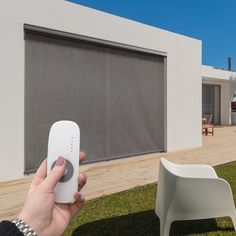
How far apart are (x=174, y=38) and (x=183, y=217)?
7.95m

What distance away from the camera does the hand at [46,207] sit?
1.24 metres

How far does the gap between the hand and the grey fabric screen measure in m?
5.56

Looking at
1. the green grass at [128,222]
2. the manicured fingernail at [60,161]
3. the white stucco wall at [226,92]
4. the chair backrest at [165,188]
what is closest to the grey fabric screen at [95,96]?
the green grass at [128,222]

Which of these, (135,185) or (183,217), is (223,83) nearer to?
(135,185)

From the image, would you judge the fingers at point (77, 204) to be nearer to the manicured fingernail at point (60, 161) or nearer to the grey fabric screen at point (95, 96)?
the manicured fingernail at point (60, 161)

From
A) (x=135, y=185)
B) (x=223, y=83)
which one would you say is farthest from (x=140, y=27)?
(x=223, y=83)

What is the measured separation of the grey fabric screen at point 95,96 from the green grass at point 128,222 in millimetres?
2632

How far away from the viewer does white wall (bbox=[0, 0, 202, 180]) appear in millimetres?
6395

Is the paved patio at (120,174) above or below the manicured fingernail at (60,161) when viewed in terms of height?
below

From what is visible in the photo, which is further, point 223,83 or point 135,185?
point 223,83

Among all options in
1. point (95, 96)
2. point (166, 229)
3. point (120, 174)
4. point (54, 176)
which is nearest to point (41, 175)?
point (54, 176)

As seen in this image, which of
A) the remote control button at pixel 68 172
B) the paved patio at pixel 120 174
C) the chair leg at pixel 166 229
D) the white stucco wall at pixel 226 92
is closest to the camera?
the remote control button at pixel 68 172

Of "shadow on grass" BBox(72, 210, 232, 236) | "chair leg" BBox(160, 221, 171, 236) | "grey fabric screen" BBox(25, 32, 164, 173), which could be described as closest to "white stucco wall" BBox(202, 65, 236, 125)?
"grey fabric screen" BBox(25, 32, 164, 173)

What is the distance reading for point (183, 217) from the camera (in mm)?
3521
